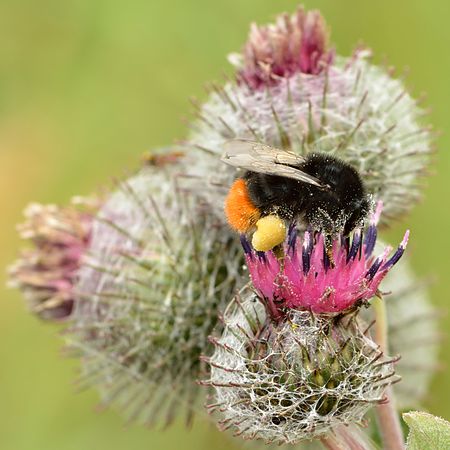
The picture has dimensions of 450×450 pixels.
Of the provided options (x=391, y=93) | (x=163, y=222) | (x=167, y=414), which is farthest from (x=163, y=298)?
(x=391, y=93)

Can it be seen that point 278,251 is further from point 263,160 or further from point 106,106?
point 106,106

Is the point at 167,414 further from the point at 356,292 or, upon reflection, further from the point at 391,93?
the point at 391,93

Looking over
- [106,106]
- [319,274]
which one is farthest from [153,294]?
[106,106]

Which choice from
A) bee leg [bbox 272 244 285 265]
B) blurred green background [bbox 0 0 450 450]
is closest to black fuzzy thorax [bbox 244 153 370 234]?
bee leg [bbox 272 244 285 265]

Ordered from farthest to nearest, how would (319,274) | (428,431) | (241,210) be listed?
(241,210)
(319,274)
(428,431)

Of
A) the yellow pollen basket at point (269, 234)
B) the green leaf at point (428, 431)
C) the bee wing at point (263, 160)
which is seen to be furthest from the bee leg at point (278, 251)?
the green leaf at point (428, 431)

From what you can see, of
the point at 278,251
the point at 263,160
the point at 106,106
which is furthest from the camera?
the point at 106,106
